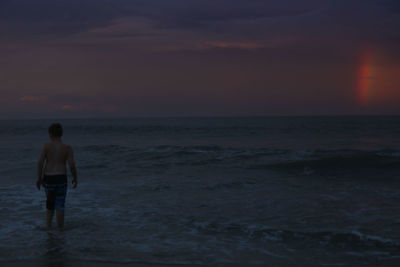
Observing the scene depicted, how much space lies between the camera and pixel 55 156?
596cm

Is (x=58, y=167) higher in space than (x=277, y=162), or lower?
higher

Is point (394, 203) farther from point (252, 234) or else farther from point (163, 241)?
point (163, 241)

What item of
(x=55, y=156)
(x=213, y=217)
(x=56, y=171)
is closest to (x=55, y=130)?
(x=55, y=156)

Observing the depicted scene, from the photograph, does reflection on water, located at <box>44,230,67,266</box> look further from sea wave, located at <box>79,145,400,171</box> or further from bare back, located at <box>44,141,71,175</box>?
sea wave, located at <box>79,145,400,171</box>

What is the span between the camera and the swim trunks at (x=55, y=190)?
602cm

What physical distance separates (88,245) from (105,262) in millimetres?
810

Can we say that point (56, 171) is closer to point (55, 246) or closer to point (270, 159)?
point (55, 246)

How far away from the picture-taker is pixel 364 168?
14.5 metres

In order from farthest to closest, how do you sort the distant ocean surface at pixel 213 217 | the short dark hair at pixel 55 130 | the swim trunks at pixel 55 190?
the swim trunks at pixel 55 190 < the short dark hair at pixel 55 130 < the distant ocean surface at pixel 213 217

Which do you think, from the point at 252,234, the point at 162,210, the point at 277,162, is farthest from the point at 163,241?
the point at 277,162

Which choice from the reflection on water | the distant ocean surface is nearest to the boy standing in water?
the reflection on water

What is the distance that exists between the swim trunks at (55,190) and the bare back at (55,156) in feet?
0.30

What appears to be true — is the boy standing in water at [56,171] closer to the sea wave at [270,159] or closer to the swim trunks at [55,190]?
the swim trunks at [55,190]

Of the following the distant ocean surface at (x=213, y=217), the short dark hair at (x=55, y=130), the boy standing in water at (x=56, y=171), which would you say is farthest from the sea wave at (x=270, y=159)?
the short dark hair at (x=55, y=130)
